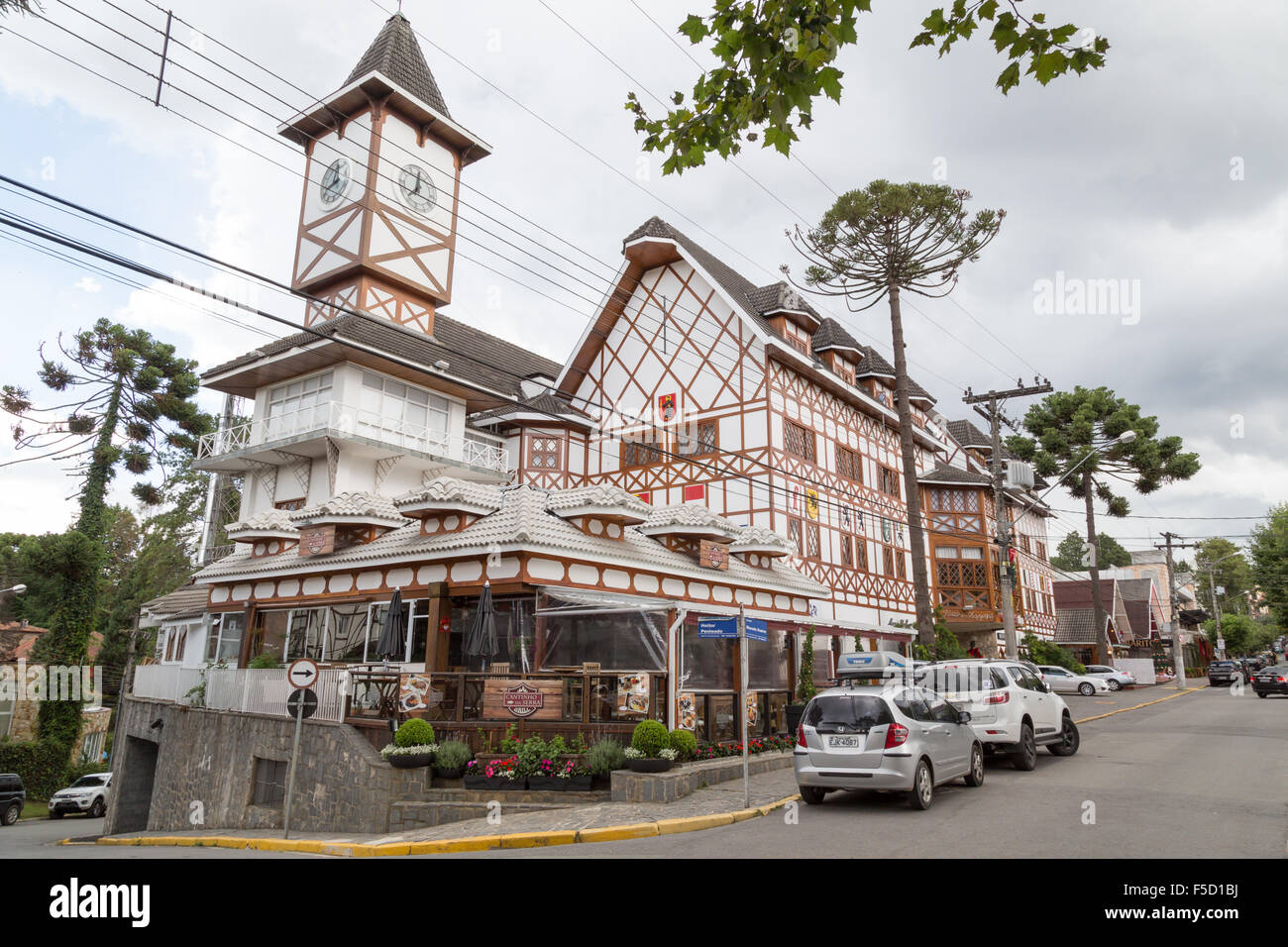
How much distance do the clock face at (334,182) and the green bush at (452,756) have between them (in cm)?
2384

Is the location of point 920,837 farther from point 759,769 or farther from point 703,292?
point 703,292

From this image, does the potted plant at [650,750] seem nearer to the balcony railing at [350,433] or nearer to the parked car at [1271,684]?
the balcony railing at [350,433]

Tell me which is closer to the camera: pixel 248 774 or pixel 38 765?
pixel 248 774

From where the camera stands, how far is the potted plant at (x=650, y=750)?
12.2 m

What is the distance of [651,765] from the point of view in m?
12.1

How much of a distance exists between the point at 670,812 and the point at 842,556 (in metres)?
21.4

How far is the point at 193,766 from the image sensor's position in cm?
1905

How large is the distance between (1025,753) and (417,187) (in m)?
27.9

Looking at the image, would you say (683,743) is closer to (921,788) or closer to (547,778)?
(547,778)

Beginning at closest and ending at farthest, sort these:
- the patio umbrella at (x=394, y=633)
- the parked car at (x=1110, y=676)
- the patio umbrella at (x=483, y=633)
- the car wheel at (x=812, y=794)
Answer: the car wheel at (x=812, y=794)
the patio umbrella at (x=483, y=633)
the patio umbrella at (x=394, y=633)
the parked car at (x=1110, y=676)

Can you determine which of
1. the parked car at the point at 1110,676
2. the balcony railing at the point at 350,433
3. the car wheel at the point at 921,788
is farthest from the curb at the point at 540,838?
the parked car at the point at 1110,676

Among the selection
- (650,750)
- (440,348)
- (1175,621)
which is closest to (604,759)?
(650,750)

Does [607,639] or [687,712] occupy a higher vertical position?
[607,639]
